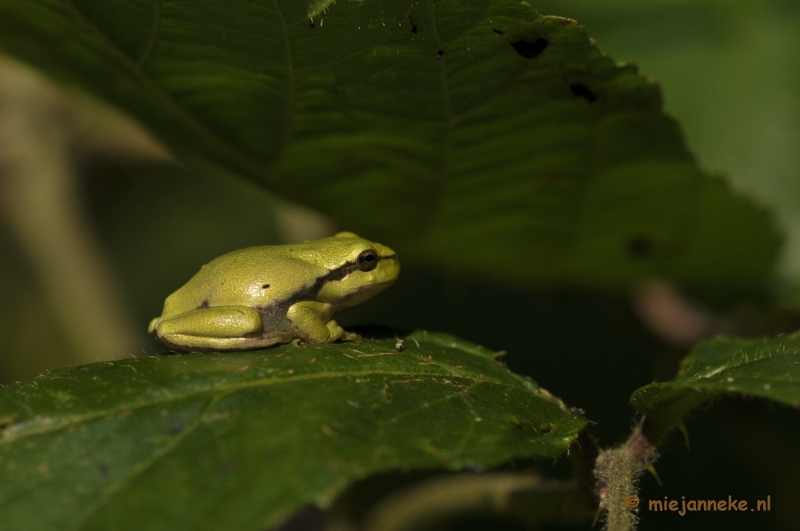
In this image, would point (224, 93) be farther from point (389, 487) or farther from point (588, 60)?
point (389, 487)

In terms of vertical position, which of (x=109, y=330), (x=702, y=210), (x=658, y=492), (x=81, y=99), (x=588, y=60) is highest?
(x=81, y=99)

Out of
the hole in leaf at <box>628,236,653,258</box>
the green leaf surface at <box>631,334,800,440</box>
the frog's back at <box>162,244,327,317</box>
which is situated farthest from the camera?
the hole in leaf at <box>628,236,653,258</box>

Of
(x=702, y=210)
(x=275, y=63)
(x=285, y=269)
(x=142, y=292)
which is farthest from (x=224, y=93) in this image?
(x=142, y=292)

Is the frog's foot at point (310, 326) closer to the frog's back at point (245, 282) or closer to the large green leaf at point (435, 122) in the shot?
the frog's back at point (245, 282)

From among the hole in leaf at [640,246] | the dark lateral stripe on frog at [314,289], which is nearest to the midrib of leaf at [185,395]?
the dark lateral stripe on frog at [314,289]

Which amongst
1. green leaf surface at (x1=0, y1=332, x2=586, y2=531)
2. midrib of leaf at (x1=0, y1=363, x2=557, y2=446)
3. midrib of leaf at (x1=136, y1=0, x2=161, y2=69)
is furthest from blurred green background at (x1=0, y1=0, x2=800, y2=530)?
midrib of leaf at (x1=0, y1=363, x2=557, y2=446)

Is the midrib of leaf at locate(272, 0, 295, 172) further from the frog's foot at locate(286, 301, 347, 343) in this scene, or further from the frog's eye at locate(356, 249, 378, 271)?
the frog's foot at locate(286, 301, 347, 343)

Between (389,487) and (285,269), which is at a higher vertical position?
(285,269)

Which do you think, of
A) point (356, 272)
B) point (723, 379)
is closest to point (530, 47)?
point (723, 379)

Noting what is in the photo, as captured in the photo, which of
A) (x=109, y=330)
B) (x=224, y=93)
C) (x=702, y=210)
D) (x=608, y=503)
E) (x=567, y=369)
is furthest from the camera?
(x=567, y=369)
